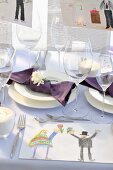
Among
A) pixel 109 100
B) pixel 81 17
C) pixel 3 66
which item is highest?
pixel 81 17

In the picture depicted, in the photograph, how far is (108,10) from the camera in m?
0.87

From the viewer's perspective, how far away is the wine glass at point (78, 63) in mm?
866

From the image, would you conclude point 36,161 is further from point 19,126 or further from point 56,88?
point 56,88

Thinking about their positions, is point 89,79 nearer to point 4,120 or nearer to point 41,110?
point 41,110

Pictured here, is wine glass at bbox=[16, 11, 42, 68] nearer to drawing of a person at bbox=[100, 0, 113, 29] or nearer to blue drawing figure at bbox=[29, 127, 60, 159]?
drawing of a person at bbox=[100, 0, 113, 29]

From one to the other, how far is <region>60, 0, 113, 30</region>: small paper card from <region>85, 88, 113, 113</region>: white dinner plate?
0.67ft

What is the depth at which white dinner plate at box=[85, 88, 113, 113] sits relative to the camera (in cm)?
88

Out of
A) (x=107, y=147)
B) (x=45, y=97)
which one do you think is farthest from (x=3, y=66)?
(x=107, y=147)

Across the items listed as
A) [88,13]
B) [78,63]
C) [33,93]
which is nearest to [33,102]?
[33,93]

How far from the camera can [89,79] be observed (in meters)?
0.99

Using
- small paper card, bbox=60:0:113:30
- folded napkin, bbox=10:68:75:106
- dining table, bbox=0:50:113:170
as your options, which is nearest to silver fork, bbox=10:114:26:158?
dining table, bbox=0:50:113:170

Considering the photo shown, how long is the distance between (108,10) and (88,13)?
63 mm

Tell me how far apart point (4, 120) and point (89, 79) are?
382 mm

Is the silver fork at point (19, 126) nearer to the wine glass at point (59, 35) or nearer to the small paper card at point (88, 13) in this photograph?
the small paper card at point (88, 13)
